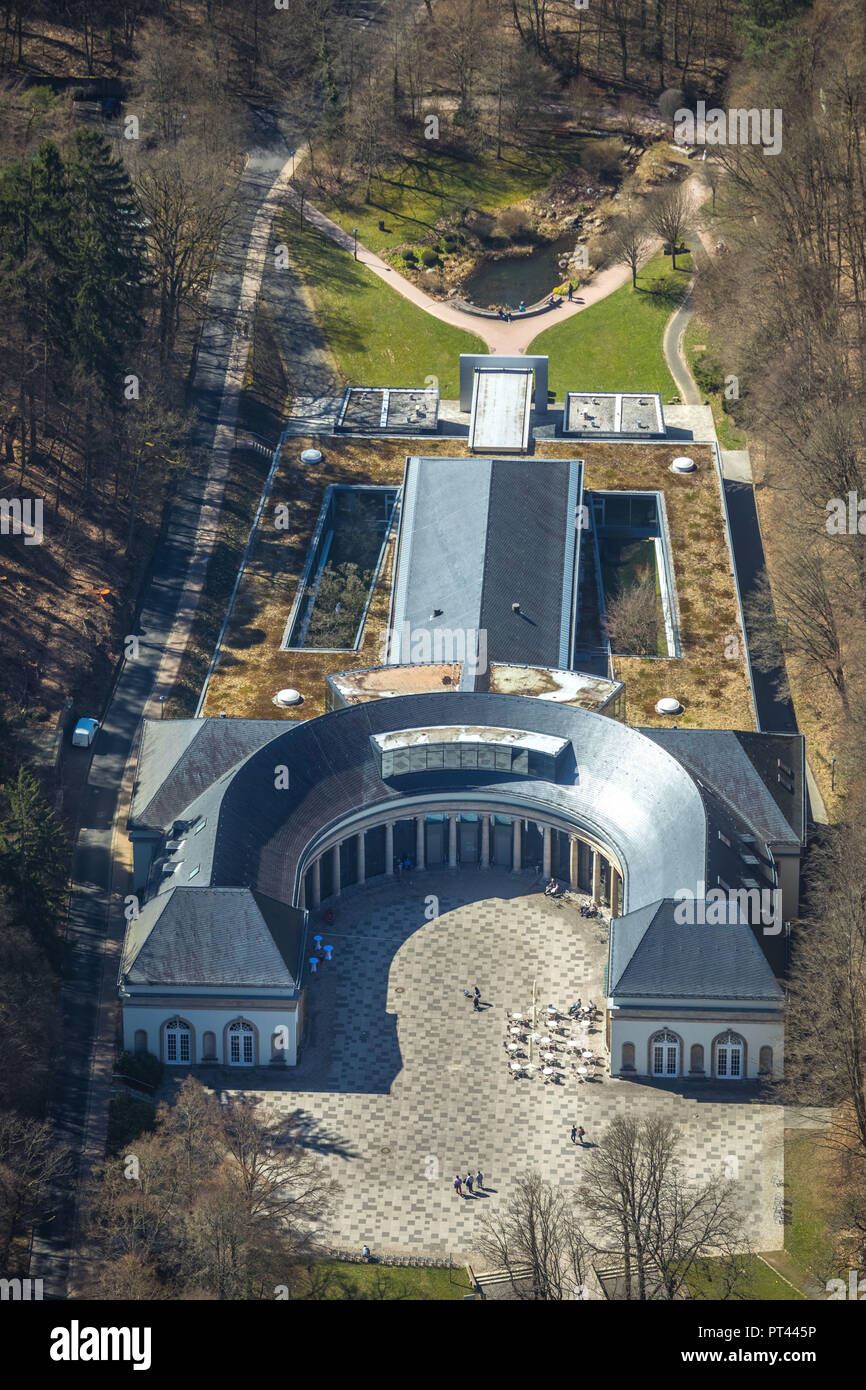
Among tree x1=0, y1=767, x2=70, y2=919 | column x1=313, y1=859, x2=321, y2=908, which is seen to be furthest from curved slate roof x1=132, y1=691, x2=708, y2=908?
tree x1=0, y1=767, x2=70, y2=919

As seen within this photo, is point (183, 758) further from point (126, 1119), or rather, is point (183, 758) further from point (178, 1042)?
point (126, 1119)

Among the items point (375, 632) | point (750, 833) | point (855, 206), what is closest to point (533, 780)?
point (750, 833)

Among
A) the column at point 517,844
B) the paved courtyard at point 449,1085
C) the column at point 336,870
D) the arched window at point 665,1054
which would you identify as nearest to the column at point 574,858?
the paved courtyard at point 449,1085

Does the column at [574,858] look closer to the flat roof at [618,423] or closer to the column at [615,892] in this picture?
the column at [615,892]

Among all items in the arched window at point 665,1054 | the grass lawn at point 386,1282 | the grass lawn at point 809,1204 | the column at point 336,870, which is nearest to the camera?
the grass lawn at point 386,1282

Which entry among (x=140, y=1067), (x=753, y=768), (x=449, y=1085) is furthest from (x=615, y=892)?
(x=140, y=1067)

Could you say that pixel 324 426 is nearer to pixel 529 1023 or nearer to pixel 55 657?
pixel 55 657
